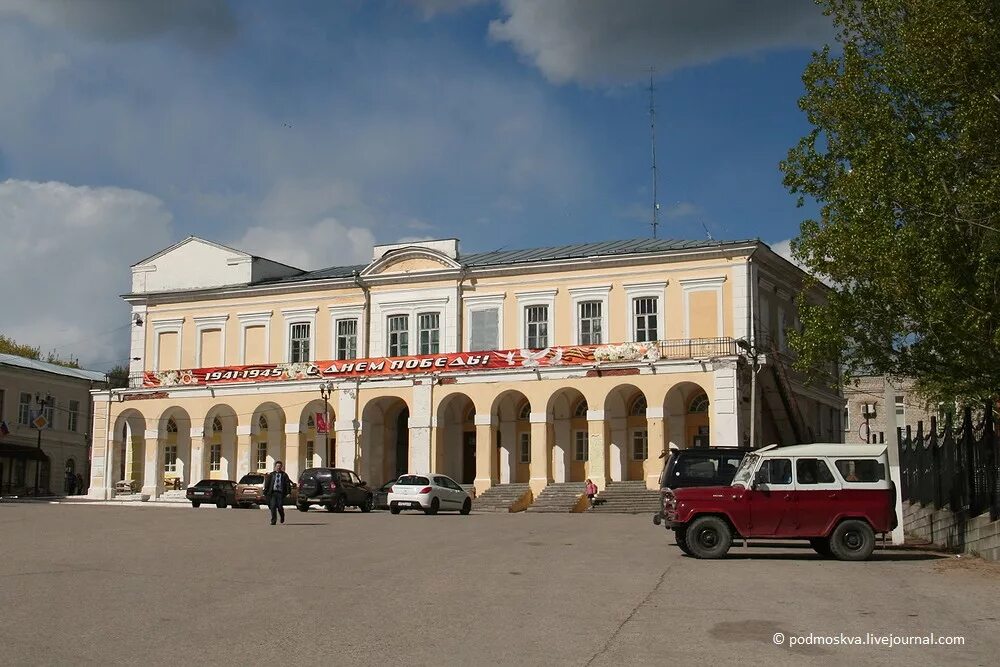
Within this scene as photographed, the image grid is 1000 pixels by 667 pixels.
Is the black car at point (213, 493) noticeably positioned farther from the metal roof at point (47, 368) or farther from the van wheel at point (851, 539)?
the van wheel at point (851, 539)

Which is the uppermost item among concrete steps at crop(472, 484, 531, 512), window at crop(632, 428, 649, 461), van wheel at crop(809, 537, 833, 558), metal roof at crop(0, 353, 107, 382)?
metal roof at crop(0, 353, 107, 382)

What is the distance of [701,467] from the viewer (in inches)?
939

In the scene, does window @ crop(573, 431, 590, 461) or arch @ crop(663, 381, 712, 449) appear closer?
arch @ crop(663, 381, 712, 449)

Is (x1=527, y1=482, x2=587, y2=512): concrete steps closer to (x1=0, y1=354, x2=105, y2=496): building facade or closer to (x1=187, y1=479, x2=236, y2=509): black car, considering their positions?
(x1=187, y1=479, x2=236, y2=509): black car

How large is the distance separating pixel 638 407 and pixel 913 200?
26.9 m

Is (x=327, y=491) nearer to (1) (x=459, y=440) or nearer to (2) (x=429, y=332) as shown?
(1) (x=459, y=440)

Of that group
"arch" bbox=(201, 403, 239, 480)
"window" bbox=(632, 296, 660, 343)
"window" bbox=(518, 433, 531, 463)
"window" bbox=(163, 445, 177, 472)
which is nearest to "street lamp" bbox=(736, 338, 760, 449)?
"window" bbox=(632, 296, 660, 343)

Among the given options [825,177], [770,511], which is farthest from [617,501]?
[770,511]

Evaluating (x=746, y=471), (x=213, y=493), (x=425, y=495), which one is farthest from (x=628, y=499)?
(x=746, y=471)

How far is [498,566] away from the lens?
54.5 feet

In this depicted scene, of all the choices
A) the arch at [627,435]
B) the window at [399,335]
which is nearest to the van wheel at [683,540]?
the arch at [627,435]

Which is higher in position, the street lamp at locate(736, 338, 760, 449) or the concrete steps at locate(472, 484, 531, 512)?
the street lamp at locate(736, 338, 760, 449)

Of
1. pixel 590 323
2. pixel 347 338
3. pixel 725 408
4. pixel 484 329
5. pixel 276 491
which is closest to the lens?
pixel 276 491

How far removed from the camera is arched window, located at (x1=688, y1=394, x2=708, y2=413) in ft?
151
